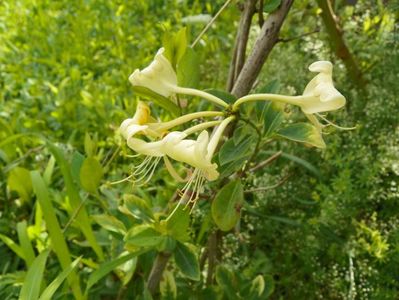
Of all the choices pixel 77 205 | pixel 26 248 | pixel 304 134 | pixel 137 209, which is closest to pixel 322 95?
pixel 304 134

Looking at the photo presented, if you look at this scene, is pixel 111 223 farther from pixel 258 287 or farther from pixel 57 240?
pixel 258 287

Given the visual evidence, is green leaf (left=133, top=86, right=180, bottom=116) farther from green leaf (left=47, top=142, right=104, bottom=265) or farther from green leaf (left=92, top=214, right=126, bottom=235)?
green leaf (left=47, top=142, right=104, bottom=265)

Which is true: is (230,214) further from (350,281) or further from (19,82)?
(19,82)

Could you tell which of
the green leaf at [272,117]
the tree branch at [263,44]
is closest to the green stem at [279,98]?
the green leaf at [272,117]

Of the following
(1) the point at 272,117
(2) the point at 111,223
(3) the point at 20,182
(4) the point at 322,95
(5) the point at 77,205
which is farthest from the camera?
(3) the point at 20,182

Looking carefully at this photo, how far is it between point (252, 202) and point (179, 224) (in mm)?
621

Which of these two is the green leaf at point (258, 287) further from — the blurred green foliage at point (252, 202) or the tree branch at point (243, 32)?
the tree branch at point (243, 32)

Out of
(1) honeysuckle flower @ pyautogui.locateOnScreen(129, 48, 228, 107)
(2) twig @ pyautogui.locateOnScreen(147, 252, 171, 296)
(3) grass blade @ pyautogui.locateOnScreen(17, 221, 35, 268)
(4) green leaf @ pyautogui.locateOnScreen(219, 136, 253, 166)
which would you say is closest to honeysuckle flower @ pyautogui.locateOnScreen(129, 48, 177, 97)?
(1) honeysuckle flower @ pyautogui.locateOnScreen(129, 48, 228, 107)

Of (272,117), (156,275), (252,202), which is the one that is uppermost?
(272,117)

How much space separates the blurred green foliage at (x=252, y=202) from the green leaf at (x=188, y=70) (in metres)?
0.05

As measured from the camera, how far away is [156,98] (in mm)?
751

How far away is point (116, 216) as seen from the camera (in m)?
1.18

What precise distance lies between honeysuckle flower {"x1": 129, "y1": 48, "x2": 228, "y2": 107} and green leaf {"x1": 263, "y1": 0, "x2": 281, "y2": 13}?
25 cm

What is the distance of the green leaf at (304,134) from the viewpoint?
0.67 m
